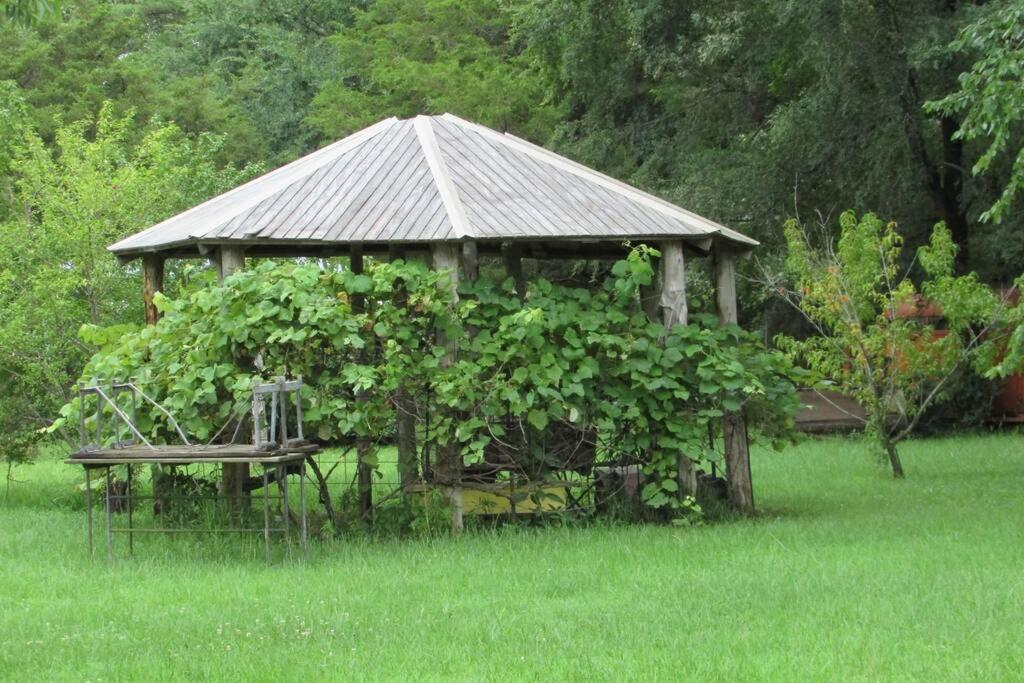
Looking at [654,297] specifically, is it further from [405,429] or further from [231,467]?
[231,467]

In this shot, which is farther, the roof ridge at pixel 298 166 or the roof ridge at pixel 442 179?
the roof ridge at pixel 298 166

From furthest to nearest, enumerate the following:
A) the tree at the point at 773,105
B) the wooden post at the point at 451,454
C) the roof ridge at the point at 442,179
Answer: the tree at the point at 773,105
the wooden post at the point at 451,454
the roof ridge at the point at 442,179

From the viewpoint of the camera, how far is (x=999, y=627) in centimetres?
795

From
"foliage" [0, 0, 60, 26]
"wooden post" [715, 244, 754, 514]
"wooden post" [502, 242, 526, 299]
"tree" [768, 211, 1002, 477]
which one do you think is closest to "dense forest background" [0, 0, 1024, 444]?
"foliage" [0, 0, 60, 26]

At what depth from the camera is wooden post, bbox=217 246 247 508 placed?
12.5m

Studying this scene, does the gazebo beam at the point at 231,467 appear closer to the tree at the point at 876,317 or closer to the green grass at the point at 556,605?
the green grass at the point at 556,605

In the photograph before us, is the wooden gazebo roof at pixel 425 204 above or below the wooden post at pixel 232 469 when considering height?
above

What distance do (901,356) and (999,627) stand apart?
9.27 meters

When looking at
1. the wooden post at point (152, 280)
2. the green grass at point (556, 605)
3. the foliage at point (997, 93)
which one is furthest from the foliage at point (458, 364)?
the foliage at point (997, 93)

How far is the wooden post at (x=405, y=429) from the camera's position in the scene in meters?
12.2

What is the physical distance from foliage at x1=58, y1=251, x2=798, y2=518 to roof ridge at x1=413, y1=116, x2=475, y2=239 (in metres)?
0.53

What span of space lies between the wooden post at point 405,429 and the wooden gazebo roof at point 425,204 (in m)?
0.63

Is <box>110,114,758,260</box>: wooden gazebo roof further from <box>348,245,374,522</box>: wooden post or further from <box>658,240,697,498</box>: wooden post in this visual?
<box>348,245,374,522</box>: wooden post

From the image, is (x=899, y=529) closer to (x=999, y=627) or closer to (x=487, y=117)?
(x=999, y=627)
